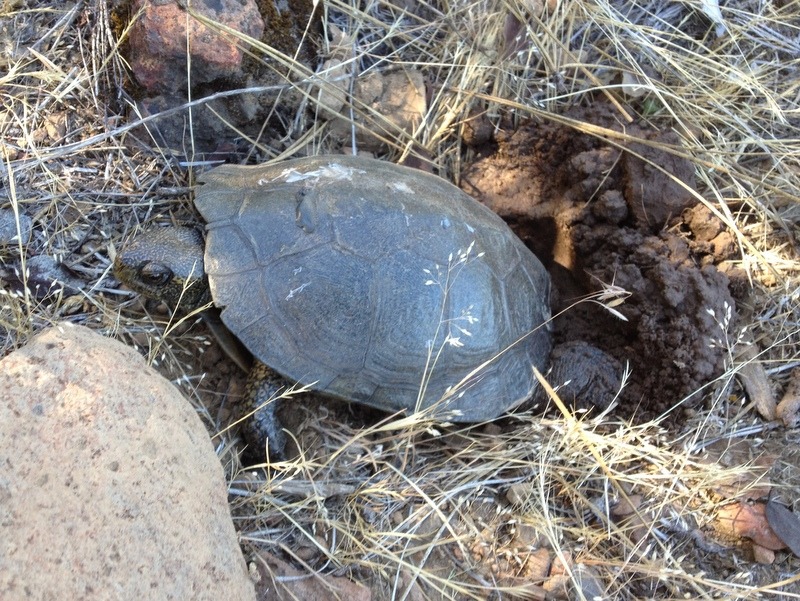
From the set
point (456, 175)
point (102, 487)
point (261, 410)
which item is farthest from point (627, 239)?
point (102, 487)

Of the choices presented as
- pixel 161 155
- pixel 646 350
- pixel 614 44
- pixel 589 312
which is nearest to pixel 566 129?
pixel 614 44

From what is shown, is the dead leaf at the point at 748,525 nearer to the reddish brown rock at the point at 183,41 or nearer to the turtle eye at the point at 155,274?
the turtle eye at the point at 155,274

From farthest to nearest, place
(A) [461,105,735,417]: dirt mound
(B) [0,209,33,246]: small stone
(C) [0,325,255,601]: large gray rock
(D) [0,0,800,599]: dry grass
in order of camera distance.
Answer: (A) [461,105,735,417]: dirt mound
(B) [0,209,33,246]: small stone
(D) [0,0,800,599]: dry grass
(C) [0,325,255,601]: large gray rock

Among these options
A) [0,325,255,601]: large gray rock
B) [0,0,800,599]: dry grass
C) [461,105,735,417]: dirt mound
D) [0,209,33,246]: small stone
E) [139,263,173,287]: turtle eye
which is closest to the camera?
[0,325,255,601]: large gray rock

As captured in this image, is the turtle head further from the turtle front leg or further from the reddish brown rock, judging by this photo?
the reddish brown rock

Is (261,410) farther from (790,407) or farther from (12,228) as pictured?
(790,407)

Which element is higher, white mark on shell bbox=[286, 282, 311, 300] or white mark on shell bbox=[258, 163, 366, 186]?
white mark on shell bbox=[258, 163, 366, 186]

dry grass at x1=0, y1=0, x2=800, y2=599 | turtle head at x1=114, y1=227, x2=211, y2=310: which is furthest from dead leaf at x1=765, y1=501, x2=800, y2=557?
turtle head at x1=114, y1=227, x2=211, y2=310

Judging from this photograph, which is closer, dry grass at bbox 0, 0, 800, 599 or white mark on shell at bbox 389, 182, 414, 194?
dry grass at bbox 0, 0, 800, 599
